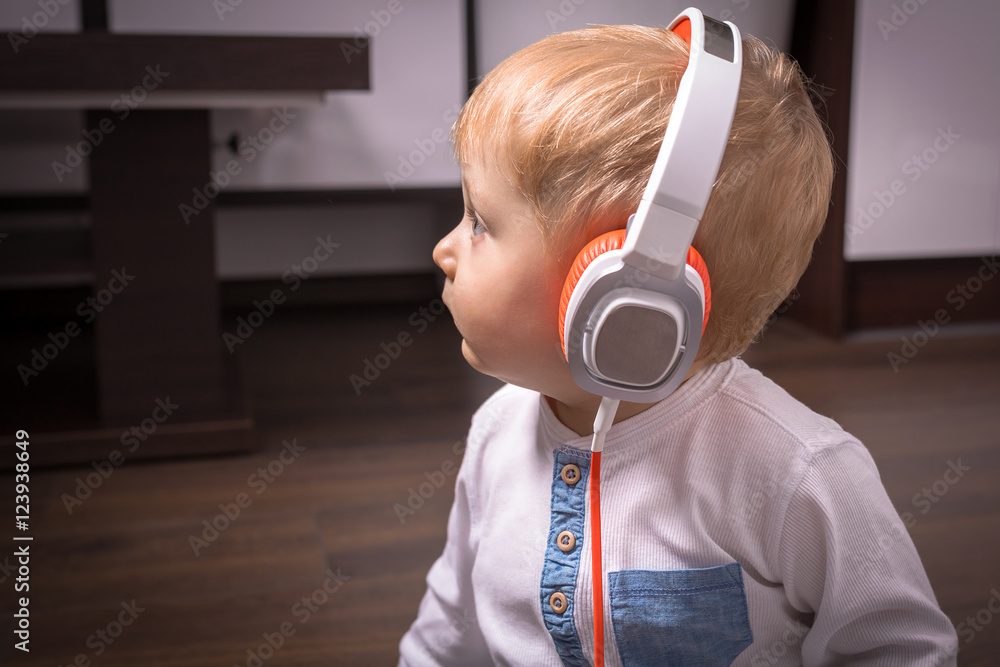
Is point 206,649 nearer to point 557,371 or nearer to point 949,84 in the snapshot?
point 557,371

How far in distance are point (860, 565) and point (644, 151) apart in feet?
0.87

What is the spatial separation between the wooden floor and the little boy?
516mm

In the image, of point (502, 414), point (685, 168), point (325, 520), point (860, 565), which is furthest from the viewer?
point (325, 520)

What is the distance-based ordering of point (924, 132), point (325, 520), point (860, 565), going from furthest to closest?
point (924, 132), point (325, 520), point (860, 565)

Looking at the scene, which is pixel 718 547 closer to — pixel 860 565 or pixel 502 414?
pixel 860 565

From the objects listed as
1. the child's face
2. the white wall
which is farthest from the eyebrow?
the white wall

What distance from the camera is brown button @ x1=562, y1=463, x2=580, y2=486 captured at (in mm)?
576

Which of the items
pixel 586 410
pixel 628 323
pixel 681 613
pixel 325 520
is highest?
pixel 628 323

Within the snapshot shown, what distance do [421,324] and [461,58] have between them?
0.76m

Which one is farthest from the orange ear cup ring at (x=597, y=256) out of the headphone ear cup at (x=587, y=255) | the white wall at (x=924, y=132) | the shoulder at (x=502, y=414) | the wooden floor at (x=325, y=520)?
the white wall at (x=924, y=132)

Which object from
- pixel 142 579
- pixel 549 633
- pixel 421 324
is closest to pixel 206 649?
pixel 142 579

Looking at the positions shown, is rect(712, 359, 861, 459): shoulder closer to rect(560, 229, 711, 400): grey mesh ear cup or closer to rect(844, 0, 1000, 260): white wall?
rect(560, 229, 711, 400): grey mesh ear cup

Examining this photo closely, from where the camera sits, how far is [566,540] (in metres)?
0.57

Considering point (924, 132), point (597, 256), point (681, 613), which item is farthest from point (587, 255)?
point (924, 132)
